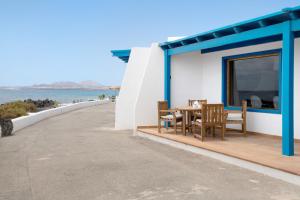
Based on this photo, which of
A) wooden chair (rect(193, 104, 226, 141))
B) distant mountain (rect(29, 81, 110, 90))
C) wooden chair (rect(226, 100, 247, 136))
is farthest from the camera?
distant mountain (rect(29, 81, 110, 90))

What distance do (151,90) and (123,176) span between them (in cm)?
557

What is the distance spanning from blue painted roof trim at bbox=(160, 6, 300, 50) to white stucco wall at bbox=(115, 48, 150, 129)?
60.3 inches

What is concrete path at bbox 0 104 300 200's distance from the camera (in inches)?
171

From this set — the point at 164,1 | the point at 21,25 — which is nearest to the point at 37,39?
the point at 21,25

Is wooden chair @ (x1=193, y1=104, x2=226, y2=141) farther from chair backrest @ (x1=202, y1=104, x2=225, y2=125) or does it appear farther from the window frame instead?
the window frame

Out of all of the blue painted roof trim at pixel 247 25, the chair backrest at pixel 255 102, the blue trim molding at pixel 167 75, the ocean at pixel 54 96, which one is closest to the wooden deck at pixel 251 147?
the chair backrest at pixel 255 102

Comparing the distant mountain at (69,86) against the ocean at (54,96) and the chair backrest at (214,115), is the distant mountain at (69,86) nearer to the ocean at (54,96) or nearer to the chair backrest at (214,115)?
the ocean at (54,96)

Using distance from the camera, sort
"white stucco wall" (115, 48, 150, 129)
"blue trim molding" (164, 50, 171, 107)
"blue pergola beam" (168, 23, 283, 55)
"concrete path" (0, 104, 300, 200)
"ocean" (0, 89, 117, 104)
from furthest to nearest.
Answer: "ocean" (0, 89, 117, 104) → "white stucco wall" (115, 48, 150, 129) → "blue trim molding" (164, 50, 171, 107) → "blue pergola beam" (168, 23, 283, 55) → "concrete path" (0, 104, 300, 200)

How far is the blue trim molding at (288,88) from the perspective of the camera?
5.79 meters

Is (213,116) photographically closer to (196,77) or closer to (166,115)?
(166,115)

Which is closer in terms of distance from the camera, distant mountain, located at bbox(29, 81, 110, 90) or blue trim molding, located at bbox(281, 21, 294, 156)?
blue trim molding, located at bbox(281, 21, 294, 156)

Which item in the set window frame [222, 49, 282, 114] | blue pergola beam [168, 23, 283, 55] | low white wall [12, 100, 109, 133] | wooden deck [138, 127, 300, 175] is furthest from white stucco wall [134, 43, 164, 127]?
low white wall [12, 100, 109, 133]

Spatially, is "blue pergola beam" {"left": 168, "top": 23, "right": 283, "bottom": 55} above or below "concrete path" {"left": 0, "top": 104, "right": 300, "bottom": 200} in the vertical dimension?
above

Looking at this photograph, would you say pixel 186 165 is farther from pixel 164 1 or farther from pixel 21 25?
pixel 21 25
